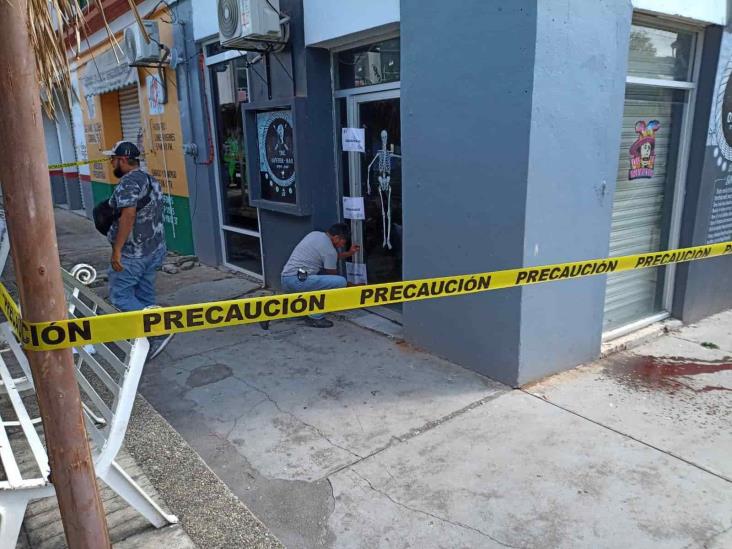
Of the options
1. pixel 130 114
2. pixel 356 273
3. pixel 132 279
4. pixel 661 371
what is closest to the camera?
pixel 661 371

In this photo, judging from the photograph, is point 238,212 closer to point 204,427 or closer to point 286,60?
point 286,60

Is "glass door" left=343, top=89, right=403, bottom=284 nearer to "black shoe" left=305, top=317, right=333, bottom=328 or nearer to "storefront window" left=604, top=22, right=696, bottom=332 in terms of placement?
"black shoe" left=305, top=317, right=333, bottom=328

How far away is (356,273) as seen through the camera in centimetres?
599

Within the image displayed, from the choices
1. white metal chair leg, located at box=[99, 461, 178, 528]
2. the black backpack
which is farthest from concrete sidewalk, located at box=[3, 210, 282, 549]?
the black backpack

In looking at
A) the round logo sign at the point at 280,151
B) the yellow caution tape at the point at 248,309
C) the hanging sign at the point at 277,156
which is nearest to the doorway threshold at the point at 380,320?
the hanging sign at the point at 277,156

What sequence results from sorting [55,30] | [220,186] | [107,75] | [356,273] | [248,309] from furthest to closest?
[107,75]
[220,186]
[356,273]
[248,309]
[55,30]

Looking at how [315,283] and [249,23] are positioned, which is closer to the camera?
[249,23]

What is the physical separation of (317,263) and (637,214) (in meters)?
3.03

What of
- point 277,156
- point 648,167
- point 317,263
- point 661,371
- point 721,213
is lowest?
point 661,371

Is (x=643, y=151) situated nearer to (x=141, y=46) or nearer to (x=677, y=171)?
(x=677, y=171)

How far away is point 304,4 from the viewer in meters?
5.46

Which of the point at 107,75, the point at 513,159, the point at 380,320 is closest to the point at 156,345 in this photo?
the point at 380,320

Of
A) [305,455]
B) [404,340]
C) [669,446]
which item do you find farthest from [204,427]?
[669,446]

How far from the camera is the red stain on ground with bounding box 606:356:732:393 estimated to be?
13.8 feet
